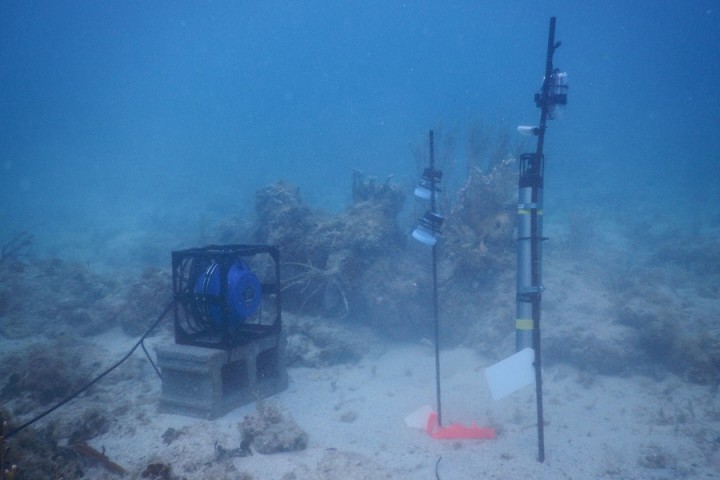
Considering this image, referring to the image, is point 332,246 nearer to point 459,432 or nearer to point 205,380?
point 205,380

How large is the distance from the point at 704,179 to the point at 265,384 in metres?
38.4

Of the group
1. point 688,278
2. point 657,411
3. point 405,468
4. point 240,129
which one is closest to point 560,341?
point 657,411

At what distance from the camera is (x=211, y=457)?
4414mm

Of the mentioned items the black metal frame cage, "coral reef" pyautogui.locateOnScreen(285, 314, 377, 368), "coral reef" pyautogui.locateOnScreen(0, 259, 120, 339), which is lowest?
"coral reef" pyautogui.locateOnScreen(285, 314, 377, 368)

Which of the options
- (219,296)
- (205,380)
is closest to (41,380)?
(205,380)

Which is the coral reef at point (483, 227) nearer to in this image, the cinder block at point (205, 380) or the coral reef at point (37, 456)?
the cinder block at point (205, 380)

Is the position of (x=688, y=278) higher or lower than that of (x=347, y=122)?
lower

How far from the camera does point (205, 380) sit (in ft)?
18.0

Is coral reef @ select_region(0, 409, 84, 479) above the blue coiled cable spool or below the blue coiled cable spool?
below

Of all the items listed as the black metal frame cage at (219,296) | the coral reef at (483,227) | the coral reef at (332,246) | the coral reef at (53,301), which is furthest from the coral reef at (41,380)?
the coral reef at (483,227)

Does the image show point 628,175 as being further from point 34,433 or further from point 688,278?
point 34,433

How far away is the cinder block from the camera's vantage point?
5469 millimetres

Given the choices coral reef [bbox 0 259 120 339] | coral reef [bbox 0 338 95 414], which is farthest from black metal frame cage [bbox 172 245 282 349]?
coral reef [bbox 0 259 120 339]

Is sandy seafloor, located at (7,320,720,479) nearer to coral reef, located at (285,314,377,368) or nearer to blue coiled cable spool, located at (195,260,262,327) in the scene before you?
coral reef, located at (285,314,377,368)
